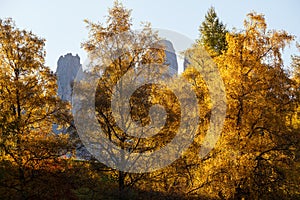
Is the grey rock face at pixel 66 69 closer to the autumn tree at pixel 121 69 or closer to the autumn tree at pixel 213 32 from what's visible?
the autumn tree at pixel 213 32

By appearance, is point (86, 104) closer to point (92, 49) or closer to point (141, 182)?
point (92, 49)

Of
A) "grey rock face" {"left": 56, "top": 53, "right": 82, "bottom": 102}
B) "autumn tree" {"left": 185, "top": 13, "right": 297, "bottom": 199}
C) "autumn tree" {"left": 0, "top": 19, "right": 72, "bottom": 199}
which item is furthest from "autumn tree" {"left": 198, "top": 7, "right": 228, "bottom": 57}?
"grey rock face" {"left": 56, "top": 53, "right": 82, "bottom": 102}

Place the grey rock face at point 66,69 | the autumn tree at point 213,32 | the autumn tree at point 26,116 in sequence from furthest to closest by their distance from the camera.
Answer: the grey rock face at point 66,69 < the autumn tree at point 213,32 < the autumn tree at point 26,116

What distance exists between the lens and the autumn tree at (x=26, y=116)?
12.6 metres

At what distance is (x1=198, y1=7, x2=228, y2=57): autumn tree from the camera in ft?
88.9

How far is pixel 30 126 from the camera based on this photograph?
14531 millimetres

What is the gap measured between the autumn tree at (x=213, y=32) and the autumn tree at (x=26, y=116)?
628 inches

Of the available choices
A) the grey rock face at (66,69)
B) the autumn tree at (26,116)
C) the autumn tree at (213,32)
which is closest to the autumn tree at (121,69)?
the autumn tree at (26,116)

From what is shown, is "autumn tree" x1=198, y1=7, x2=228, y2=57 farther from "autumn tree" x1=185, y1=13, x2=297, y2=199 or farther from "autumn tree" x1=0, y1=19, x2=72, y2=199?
"autumn tree" x1=0, y1=19, x2=72, y2=199

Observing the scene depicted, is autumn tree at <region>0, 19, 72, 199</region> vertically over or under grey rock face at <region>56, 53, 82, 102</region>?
under

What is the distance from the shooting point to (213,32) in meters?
28.0

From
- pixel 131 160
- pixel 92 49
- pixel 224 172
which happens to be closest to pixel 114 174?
pixel 131 160

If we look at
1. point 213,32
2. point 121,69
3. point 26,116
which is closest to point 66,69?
point 213,32

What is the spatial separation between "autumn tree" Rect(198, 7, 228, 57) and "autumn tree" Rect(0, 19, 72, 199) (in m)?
15.9
